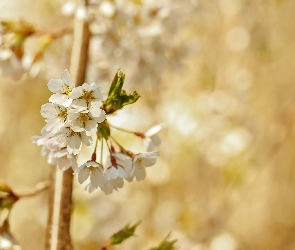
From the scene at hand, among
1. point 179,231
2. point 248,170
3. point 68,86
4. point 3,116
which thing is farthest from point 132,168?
point 3,116

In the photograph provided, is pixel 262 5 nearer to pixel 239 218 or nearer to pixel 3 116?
pixel 239 218

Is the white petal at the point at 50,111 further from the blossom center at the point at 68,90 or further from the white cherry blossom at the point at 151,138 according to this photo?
the white cherry blossom at the point at 151,138

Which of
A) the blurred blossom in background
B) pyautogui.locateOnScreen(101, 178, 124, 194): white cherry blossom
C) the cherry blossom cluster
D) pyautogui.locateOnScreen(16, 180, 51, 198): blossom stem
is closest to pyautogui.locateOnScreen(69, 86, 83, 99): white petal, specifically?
the cherry blossom cluster

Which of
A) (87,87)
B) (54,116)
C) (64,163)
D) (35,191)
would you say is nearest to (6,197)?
(35,191)

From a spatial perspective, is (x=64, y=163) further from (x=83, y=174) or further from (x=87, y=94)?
(x=87, y=94)

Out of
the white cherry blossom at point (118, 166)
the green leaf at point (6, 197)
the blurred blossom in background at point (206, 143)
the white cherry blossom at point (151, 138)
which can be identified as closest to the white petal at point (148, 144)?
the white cherry blossom at point (151, 138)

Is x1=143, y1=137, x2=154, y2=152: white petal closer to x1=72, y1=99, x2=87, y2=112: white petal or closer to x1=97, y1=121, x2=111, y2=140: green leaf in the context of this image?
x1=97, y1=121, x2=111, y2=140: green leaf
